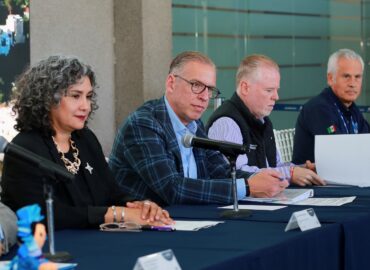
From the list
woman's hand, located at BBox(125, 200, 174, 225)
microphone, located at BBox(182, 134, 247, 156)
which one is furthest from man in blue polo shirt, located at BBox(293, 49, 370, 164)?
woman's hand, located at BBox(125, 200, 174, 225)

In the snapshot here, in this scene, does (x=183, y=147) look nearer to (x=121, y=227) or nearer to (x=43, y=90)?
(x=43, y=90)

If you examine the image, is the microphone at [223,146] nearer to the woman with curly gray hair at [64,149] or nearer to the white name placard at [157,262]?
the woman with curly gray hair at [64,149]

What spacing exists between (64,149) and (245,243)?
97 cm

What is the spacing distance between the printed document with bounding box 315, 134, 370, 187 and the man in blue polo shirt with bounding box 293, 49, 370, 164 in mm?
888

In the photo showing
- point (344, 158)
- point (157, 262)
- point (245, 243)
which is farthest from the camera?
A: point (344, 158)

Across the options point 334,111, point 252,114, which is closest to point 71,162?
point 252,114

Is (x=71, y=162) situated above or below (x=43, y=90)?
below

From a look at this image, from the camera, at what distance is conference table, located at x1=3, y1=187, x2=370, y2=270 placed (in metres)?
2.40

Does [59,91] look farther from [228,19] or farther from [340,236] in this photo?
[228,19]

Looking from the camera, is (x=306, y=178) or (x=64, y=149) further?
(x=306, y=178)

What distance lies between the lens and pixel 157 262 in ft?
6.74

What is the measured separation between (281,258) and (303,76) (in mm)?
7878

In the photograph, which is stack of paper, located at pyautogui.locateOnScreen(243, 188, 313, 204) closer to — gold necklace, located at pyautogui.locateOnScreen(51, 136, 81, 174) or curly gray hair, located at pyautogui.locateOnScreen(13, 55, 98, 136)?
gold necklace, located at pyautogui.locateOnScreen(51, 136, 81, 174)

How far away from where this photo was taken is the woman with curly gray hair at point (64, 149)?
9.89 feet
